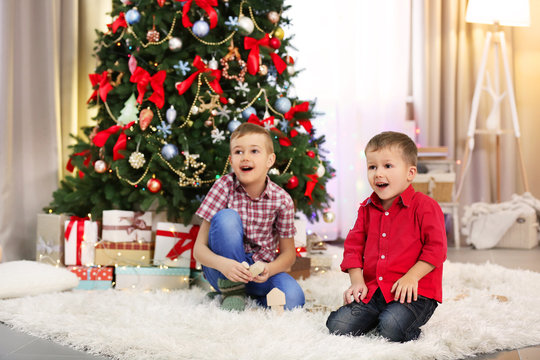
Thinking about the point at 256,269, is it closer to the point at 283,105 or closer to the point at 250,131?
the point at 250,131

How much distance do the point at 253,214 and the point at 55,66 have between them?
62.1 inches

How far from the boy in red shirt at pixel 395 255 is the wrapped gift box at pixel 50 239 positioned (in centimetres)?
140

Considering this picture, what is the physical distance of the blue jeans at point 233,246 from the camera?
2010 mm

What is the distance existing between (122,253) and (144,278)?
0.49 feet

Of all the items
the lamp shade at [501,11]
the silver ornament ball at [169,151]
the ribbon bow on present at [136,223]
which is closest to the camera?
the silver ornament ball at [169,151]

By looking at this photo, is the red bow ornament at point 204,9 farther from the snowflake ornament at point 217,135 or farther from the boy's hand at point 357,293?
the boy's hand at point 357,293

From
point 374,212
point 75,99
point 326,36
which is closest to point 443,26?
point 326,36

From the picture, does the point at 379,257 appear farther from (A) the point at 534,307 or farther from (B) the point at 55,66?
(B) the point at 55,66

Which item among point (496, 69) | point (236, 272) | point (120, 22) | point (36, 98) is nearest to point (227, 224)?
point (236, 272)

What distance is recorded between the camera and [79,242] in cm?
257

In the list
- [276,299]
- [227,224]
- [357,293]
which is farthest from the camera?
[227,224]

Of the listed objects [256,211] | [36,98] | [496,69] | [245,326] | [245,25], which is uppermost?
[496,69]

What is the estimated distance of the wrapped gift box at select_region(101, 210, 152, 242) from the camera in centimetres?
254

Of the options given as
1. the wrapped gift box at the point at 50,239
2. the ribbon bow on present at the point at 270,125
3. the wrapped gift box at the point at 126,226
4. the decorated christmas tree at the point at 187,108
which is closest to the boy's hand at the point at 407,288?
the decorated christmas tree at the point at 187,108
